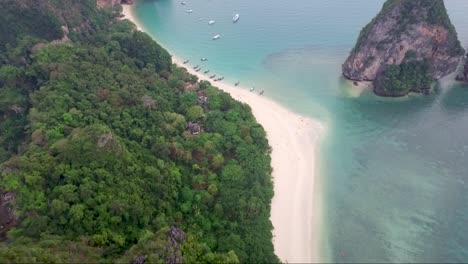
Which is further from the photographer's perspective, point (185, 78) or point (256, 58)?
point (256, 58)

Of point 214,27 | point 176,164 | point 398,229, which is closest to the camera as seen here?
point 398,229

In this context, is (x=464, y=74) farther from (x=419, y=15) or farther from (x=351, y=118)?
(x=351, y=118)

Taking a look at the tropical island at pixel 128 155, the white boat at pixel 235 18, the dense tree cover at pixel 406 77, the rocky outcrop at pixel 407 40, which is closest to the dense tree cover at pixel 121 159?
the tropical island at pixel 128 155

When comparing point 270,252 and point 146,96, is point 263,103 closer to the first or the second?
point 146,96

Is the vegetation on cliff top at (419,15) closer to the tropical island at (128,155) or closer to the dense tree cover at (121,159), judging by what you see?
the tropical island at (128,155)

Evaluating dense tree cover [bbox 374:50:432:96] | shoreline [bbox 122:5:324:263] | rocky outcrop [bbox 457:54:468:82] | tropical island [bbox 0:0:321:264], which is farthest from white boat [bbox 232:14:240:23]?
rocky outcrop [bbox 457:54:468:82]

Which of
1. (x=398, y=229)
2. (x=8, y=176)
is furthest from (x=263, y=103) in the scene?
(x=8, y=176)
